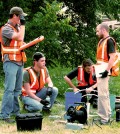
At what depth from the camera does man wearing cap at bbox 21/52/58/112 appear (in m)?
9.11

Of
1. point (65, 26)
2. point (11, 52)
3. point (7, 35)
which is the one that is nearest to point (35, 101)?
point (11, 52)

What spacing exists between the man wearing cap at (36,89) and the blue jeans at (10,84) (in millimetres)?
609

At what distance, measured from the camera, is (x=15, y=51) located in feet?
27.2

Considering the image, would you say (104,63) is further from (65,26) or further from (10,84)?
(65,26)

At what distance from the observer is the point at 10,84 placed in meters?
8.29

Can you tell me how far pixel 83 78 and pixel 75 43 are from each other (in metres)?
4.71

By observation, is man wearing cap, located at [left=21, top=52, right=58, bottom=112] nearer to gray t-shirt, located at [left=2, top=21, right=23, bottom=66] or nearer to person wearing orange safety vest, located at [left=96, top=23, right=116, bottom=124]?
gray t-shirt, located at [left=2, top=21, right=23, bottom=66]

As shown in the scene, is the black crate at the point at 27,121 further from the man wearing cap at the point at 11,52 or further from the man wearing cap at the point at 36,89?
the man wearing cap at the point at 36,89

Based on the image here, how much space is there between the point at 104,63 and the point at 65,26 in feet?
14.1

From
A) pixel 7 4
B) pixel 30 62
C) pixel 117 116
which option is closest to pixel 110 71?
pixel 117 116

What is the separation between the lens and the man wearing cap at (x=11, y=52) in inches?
321

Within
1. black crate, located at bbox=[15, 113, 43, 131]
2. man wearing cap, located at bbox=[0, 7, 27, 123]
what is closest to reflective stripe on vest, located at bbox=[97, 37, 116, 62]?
man wearing cap, located at bbox=[0, 7, 27, 123]

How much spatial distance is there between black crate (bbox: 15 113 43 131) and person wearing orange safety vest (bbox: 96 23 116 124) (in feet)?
3.97

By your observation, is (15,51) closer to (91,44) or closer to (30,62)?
(30,62)
